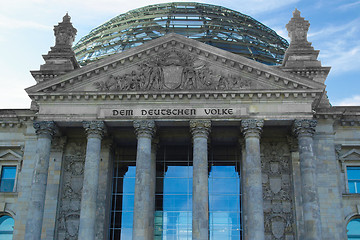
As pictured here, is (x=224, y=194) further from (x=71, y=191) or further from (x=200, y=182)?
(x=71, y=191)

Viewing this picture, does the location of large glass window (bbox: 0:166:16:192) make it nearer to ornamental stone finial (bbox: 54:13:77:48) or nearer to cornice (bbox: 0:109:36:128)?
cornice (bbox: 0:109:36:128)

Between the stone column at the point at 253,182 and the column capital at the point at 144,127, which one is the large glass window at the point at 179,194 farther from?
the column capital at the point at 144,127

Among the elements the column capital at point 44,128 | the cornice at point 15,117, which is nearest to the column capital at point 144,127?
the column capital at point 44,128

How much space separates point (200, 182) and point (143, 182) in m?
3.87

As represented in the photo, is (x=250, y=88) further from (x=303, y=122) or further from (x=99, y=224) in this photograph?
(x=99, y=224)

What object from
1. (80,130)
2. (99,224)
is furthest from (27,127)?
(99,224)

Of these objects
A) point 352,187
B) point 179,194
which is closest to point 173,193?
point 179,194

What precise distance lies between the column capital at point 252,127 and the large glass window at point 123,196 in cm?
1001

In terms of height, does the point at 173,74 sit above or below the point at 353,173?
above

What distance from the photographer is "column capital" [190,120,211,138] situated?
32812 mm

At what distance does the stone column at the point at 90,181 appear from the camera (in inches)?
1217

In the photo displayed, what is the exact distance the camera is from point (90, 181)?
3186 centimetres

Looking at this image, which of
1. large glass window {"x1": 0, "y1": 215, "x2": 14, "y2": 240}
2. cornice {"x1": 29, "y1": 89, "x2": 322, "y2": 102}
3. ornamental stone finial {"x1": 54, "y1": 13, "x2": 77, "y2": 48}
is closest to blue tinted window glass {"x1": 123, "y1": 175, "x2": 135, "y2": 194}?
cornice {"x1": 29, "y1": 89, "x2": 322, "y2": 102}

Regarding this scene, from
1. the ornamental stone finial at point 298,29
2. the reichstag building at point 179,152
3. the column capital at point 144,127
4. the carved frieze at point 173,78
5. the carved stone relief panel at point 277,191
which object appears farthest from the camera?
the ornamental stone finial at point 298,29
